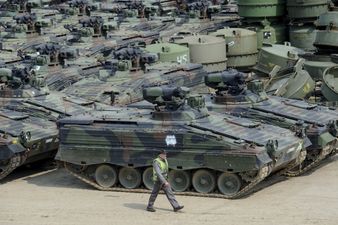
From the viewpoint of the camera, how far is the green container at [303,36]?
46.8m

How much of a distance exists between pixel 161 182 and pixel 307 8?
84.7 ft

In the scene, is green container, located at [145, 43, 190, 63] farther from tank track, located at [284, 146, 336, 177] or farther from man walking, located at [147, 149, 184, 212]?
man walking, located at [147, 149, 184, 212]

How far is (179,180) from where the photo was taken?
2534cm

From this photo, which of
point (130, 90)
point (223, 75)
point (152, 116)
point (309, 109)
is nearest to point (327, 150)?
point (309, 109)

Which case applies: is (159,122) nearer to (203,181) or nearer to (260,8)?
(203,181)

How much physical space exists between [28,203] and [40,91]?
692cm

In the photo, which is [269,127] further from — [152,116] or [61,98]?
[61,98]

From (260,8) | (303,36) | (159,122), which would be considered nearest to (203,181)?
(159,122)

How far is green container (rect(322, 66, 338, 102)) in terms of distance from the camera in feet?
115

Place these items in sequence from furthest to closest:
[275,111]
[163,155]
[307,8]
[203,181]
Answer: [307,8] → [275,111] → [203,181] → [163,155]

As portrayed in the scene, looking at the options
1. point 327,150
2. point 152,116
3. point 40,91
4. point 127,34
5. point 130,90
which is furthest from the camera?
point 127,34

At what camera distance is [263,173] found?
80.0ft

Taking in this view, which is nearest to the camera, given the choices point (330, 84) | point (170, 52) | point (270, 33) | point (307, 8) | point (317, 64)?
point (330, 84)

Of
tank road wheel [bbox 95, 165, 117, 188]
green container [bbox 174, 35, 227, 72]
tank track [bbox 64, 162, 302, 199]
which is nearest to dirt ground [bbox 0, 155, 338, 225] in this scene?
tank track [bbox 64, 162, 302, 199]
